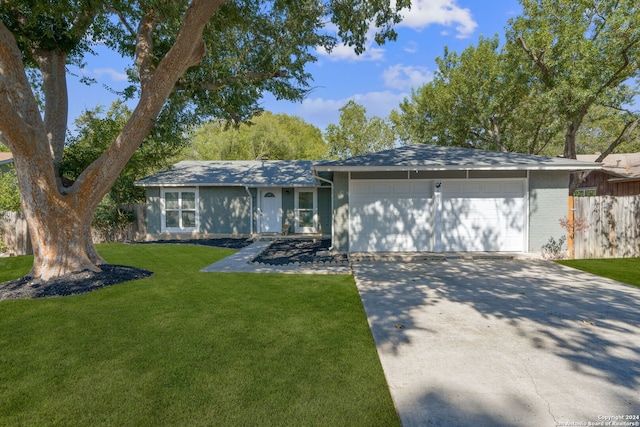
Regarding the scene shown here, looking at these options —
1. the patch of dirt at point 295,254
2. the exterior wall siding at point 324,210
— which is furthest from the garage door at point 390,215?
the exterior wall siding at point 324,210

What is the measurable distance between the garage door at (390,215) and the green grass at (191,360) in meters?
4.21

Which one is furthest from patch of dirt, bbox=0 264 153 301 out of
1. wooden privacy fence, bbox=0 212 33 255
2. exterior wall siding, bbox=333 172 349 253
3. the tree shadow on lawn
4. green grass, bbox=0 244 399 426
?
wooden privacy fence, bbox=0 212 33 255

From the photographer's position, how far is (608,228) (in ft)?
30.6

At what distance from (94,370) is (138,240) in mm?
13421

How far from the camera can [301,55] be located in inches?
394

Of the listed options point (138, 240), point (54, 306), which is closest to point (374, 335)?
point (54, 306)

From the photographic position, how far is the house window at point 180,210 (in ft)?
48.2

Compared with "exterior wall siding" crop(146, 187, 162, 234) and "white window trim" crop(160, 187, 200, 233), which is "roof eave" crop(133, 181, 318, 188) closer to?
"white window trim" crop(160, 187, 200, 233)

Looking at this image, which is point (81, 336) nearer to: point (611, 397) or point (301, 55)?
point (611, 397)

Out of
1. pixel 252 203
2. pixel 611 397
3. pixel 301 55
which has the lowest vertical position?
pixel 611 397

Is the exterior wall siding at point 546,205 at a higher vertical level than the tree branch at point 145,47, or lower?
lower

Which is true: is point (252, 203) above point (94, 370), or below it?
above

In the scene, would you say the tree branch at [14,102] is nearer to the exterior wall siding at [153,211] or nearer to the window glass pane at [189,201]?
the window glass pane at [189,201]

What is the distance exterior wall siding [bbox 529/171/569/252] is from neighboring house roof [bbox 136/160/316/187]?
794cm
